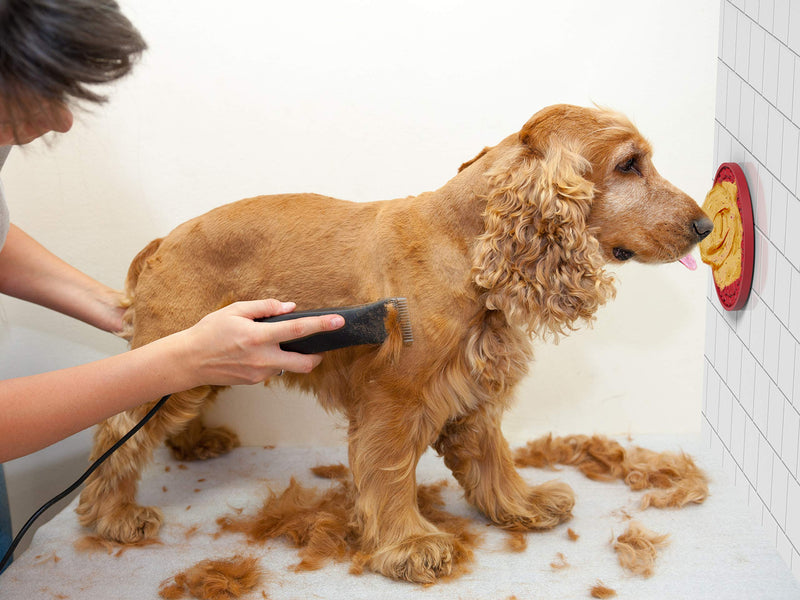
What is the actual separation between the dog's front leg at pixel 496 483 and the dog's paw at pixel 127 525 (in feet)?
2.11

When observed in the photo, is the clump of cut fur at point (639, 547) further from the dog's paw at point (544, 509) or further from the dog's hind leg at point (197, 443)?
the dog's hind leg at point (197, 443)

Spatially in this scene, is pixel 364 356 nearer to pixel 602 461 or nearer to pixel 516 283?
pixel 516 283

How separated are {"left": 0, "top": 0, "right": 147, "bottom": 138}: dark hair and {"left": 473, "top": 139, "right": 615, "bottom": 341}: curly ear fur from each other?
608 mm

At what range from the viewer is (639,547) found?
4.44ft

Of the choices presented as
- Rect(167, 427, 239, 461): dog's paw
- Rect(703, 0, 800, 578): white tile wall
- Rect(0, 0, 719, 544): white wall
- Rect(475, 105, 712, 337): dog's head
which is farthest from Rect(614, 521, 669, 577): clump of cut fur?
Rect(167, 427, 239, 461): dog's paw

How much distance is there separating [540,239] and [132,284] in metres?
0.93

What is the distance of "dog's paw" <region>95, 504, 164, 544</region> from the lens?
58.9 inches

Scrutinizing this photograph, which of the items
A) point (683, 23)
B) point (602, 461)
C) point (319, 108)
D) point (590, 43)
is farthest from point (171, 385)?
point (683, 23)

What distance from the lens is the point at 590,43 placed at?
1712 mm

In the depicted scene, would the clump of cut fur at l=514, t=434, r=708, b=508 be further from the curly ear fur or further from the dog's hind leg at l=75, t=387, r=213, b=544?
the dog's hind leg at l=75, t=387, r=213, b=544

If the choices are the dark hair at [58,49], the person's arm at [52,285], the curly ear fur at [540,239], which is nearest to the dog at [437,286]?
the curly ear fur at [540,239]

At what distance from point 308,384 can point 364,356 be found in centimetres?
22

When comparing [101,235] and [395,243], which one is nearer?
[395,243]

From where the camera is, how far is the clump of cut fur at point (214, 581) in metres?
1.28
